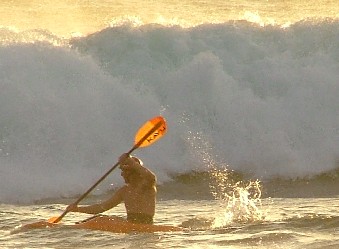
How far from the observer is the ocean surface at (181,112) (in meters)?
14.6

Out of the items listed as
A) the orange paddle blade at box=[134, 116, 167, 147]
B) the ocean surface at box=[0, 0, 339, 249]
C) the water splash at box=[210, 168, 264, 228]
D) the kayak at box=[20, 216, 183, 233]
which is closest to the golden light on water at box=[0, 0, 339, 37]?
the ocean surface at box=[0, 0, 339, 249]

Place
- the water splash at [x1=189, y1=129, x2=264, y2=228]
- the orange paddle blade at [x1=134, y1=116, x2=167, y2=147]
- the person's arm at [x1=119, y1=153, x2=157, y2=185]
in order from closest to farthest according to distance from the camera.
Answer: the person's arm at [x1=119, y1=153, x2=157, y2=185], the orange paddle blade at [x1=134, y1=116, x2=167, y2=147], the water splash at [x1=189, y1=129, x2=264, y2=228]

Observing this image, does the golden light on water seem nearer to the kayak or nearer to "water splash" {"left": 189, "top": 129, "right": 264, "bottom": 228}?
"water splash" {"left": 189, "top": 129, "right": 264, "bottom": 228}

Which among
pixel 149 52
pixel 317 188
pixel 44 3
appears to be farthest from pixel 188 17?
pixel 317 188

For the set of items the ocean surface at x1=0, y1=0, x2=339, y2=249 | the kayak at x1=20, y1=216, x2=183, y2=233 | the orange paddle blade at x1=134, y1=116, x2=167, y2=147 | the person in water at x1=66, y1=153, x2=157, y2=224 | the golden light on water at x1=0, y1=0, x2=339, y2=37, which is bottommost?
the kayak at x1=20, y1=216, x2=183, y2=233

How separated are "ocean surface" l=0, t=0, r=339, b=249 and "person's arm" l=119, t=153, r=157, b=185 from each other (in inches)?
67.1

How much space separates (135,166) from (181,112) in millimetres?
6102

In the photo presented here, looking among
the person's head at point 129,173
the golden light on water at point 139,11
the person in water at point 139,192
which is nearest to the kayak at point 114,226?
the person in water at point 139,192

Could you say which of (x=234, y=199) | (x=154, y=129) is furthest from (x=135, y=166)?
(x=234, y=199)

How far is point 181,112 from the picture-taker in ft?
54.9

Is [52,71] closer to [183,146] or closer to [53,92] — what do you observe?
[53,92]

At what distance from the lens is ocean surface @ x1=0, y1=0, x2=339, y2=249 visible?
1464cm

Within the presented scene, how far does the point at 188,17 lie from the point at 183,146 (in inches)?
313

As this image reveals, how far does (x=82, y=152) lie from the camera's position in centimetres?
1556
